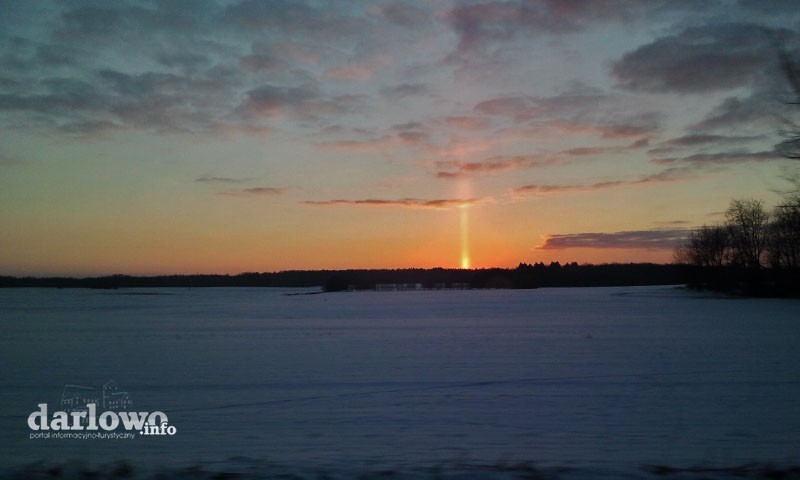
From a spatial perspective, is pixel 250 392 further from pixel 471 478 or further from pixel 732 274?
pixel 732 274

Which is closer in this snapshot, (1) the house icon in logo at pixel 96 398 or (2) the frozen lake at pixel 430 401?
(2) the frozen lake at pixel 430 401

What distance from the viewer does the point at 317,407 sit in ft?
30.1

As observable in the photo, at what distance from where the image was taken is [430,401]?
31.2ft

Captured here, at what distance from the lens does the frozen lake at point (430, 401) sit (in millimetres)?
6633

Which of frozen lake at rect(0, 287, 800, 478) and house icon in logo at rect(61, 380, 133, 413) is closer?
frozen lake at rect(0, 287, 800, 478)

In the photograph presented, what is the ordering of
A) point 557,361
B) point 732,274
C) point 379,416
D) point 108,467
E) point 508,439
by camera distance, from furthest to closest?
point 732,274
point 557,361
point 379,416
point 508,439
point 108,467

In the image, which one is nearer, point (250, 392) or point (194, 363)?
point (250, 392)

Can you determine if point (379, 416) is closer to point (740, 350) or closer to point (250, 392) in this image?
point (250, 392)

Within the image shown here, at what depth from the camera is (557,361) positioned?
13562 mm

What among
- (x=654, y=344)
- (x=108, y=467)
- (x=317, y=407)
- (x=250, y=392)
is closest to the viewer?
(x=108, y=467)

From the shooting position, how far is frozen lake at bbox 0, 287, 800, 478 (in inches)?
261

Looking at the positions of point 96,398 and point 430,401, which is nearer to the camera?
point 430,401

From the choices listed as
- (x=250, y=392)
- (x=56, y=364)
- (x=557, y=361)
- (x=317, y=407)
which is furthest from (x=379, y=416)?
(x=56, y=364)

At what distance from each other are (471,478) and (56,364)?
38.2 feet
